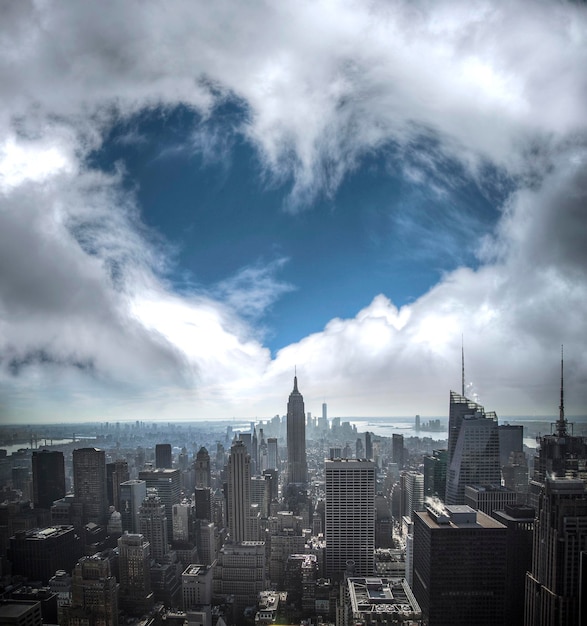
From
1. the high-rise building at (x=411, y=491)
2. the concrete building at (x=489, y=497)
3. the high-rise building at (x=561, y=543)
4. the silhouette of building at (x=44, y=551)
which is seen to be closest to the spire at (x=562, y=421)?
the high-rise building at (x=561, y=543)

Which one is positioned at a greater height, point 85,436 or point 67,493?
point 85,436

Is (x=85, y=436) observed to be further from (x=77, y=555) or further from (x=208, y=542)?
(x=208, y=542)

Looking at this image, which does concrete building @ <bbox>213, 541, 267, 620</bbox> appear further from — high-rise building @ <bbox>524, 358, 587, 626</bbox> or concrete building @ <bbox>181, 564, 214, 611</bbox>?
high-rise building @ <bbox>524, 358, 587, 626</bbox>

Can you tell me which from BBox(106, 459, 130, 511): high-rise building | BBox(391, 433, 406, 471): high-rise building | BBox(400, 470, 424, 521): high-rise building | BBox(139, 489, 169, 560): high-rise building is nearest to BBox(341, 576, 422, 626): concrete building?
BBox(139, 489, 169, 560): high-rise building

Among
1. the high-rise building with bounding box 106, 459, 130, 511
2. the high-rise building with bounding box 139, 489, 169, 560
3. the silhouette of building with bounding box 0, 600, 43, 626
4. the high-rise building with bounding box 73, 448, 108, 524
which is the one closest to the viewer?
the silhouette of building with bounding box 0, 600, 43, 626

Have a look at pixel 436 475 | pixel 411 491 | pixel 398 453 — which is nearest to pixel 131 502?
pixel 411 491

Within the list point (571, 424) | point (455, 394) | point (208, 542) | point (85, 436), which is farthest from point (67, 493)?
point (571, 424)

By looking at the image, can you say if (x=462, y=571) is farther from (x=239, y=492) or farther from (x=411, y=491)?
(x=239, y=492)
